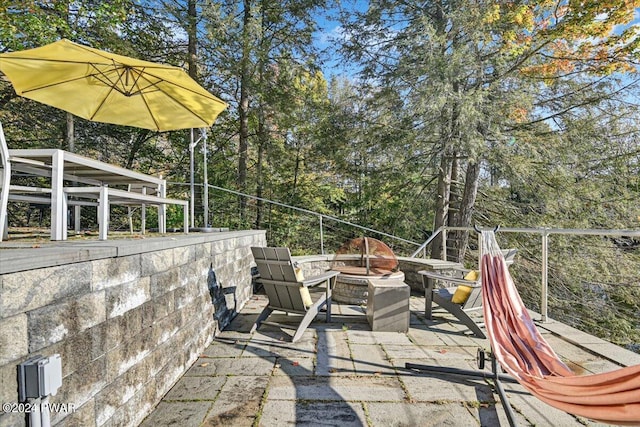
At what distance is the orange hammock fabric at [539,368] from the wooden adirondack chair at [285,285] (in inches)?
61.9

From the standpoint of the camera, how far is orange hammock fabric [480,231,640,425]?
1316 millimetres

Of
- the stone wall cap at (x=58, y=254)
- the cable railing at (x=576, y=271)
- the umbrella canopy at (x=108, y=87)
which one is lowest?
the cable railing at (x=576, y=271)

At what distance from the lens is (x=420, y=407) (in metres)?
2.07

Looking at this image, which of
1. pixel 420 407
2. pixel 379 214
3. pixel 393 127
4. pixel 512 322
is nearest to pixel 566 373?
pixel 512 322

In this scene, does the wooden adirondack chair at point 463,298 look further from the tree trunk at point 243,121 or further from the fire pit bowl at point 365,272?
the tree trunk at point 243,121

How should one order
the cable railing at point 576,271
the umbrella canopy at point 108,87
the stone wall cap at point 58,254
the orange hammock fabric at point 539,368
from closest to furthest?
the stone wall cap at point 58,254 < the orange hammock fabric at point 539,368 < the umbrella canopy at point 108,87 < the cable railing at point 576,271

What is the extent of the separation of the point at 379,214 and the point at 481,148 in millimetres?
3909

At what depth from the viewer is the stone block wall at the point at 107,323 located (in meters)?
1.15

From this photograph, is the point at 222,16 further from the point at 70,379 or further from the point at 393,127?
the point at 70,379

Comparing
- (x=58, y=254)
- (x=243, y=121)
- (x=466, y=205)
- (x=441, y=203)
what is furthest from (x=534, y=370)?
(x=243, y=121)

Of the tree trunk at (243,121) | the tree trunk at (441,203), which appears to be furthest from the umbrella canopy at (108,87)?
the tree trunk at (441,203)

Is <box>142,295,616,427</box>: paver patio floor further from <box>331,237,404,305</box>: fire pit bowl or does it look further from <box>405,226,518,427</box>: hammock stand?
<box>331,237,404,305</box>: fire pit bowl

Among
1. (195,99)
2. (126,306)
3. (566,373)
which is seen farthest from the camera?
(195,99)

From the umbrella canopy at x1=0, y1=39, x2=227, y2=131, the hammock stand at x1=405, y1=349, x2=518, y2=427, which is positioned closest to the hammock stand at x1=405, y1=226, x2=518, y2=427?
the hammock stand at x1=405, y1=349, x2=518, y2=427
